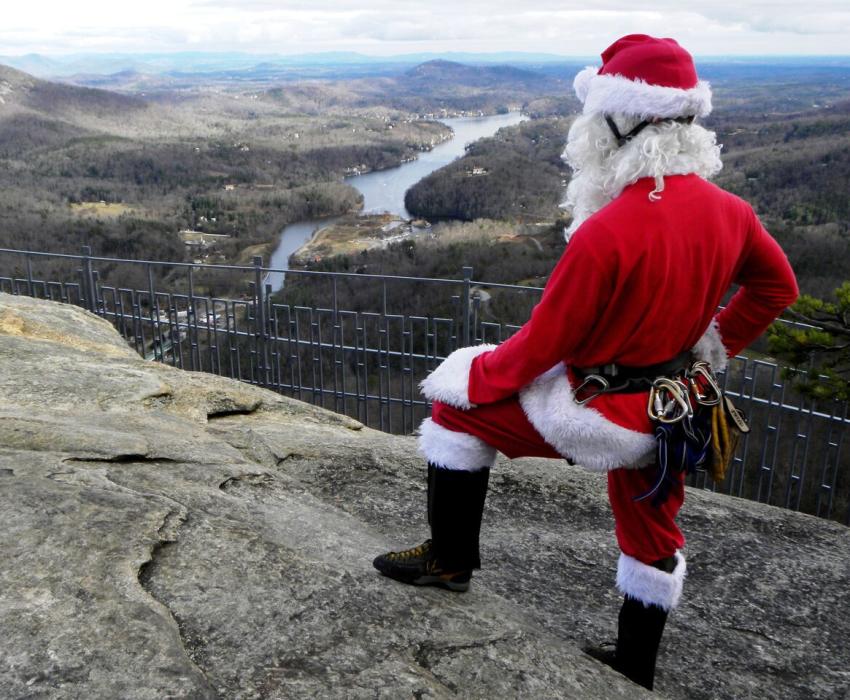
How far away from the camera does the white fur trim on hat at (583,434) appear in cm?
214

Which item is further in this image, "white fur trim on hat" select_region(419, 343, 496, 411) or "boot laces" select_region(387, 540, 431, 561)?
"boot laces" select_region(387, 540, 431, 561)

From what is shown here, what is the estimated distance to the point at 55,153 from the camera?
343 ft

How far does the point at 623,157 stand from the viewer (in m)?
2.08

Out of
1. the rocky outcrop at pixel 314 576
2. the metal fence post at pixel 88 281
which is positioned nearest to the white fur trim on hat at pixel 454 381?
the rocky outcrop at pixel 314 576

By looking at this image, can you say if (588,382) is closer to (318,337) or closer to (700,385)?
(700,385)

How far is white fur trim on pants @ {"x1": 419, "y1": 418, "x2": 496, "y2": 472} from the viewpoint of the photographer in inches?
92.9

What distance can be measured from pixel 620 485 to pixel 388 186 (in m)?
91.6

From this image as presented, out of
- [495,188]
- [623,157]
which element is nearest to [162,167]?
[495,188]

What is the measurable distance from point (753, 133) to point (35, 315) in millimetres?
93123

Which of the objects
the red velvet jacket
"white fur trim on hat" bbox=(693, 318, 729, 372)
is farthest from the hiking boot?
"white fur trim on hat" bbox=(693, 318, 729, 372)

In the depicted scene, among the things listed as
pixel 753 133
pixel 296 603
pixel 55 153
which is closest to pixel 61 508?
pixel 296 603

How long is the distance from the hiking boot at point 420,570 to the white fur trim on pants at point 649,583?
554mm

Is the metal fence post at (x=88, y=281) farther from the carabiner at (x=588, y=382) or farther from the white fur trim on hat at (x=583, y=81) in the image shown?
the carabiner at (x=588, y=382)

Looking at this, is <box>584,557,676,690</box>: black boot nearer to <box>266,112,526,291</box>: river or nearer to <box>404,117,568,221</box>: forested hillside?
<box>266,112,526,291</box>: river
